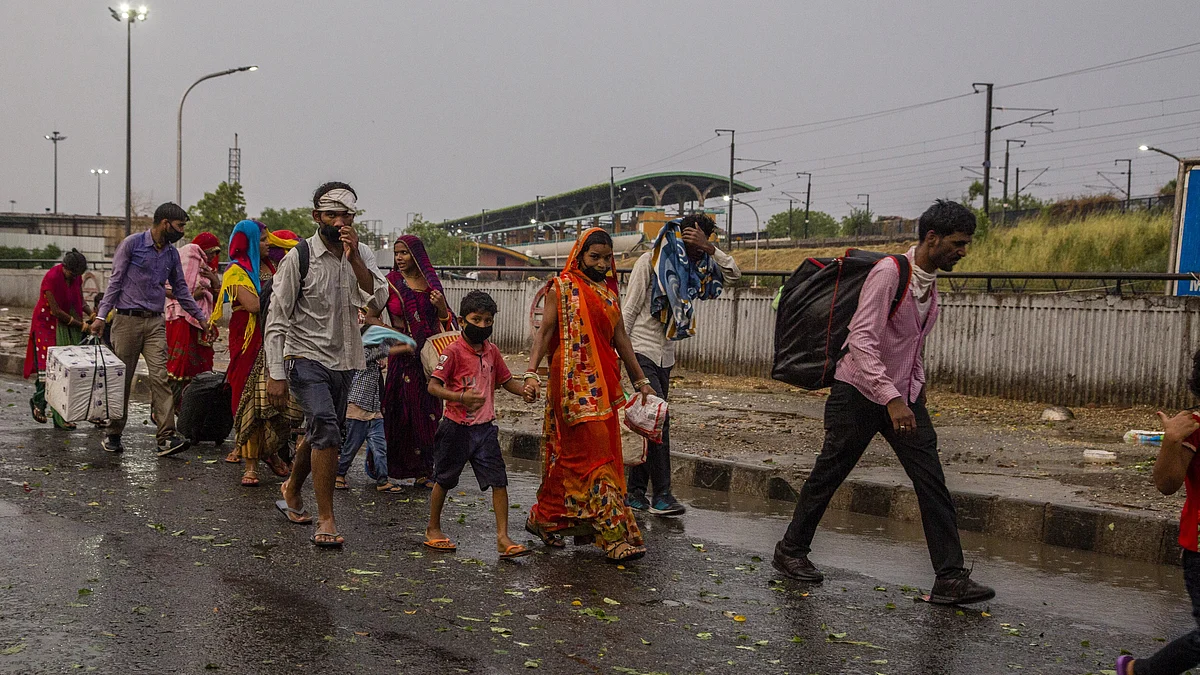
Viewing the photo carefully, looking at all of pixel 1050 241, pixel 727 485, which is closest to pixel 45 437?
pixel 727 485

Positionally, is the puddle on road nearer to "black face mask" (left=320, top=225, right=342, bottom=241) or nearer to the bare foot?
the bare foot

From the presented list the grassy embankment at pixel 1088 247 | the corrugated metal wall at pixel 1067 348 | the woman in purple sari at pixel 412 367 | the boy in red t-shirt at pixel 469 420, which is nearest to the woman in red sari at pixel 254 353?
the woman in purple sari at pixel 412 367

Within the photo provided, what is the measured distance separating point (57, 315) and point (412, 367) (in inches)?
180

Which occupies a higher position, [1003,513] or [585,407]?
[585,407]

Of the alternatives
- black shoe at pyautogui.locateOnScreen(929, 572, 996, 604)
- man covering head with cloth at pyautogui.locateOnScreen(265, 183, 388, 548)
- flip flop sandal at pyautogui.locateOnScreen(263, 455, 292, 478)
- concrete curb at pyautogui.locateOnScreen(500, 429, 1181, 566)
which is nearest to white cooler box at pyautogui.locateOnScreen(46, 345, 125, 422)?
flip flop sandal at pyautogui.locateOnScreen(263, 455, 292, 478)

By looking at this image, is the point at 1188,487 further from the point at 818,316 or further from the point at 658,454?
the point at 658,454

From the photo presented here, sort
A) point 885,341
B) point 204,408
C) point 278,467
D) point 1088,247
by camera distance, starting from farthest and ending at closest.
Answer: point 1088,247 → point 204,408 → point 278,467 → point 885,341

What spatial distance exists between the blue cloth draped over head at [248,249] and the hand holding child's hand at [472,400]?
9.15 feet

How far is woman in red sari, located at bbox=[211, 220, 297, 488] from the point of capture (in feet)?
27.1

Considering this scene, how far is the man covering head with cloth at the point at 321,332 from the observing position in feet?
20.9

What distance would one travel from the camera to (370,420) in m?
8.29

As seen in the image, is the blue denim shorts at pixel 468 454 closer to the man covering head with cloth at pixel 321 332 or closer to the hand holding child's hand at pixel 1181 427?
the man covering head with cloth at pixel 321 332

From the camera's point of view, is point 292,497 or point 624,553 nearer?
point 624,553

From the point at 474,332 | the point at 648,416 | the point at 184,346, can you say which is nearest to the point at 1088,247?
the point at 184,346
